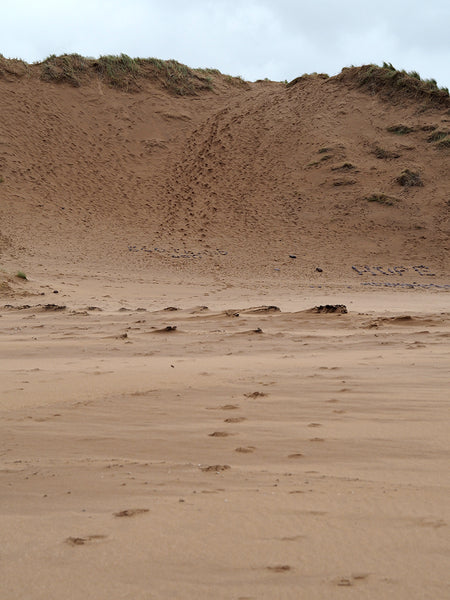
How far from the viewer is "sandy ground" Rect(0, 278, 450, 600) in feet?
5.86

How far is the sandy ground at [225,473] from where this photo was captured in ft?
5.86

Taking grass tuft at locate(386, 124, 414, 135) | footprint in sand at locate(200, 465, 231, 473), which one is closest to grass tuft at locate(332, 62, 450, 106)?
grass tuft at locate(386, 124, 414, 135)

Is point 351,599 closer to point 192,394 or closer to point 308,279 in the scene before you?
point 192,394

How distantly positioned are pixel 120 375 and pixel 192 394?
87cm

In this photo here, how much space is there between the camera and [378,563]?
71.1 inches

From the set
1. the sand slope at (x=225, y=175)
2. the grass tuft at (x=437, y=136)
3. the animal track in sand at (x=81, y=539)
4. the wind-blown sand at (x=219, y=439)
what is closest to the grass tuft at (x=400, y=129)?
the sand slope at (x=225, y=175)

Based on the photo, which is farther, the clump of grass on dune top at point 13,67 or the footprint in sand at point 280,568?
the clump of grass on dune top at point 13,67

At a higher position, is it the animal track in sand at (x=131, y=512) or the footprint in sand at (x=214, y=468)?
the footprint in sand at (x=214, y=468)

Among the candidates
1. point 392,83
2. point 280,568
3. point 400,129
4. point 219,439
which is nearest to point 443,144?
point 400,129

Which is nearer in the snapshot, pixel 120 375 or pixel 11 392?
pixel 11 392

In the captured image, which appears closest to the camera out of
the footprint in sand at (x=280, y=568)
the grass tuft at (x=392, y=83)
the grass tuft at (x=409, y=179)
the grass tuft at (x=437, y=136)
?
the footprint in sand at (x=280, y=568)

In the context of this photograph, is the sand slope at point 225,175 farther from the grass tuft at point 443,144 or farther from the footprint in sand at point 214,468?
the footprint in sand at point 214,468

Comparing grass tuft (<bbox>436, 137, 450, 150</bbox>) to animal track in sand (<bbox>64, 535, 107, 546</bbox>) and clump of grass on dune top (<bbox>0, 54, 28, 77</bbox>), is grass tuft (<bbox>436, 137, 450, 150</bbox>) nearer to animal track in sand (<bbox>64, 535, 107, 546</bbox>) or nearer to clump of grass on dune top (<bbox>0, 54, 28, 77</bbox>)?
clump of grass on dune top (<bbox>0, 54, 28, 77</bbox>)

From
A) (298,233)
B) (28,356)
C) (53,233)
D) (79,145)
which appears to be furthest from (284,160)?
(28,356)
